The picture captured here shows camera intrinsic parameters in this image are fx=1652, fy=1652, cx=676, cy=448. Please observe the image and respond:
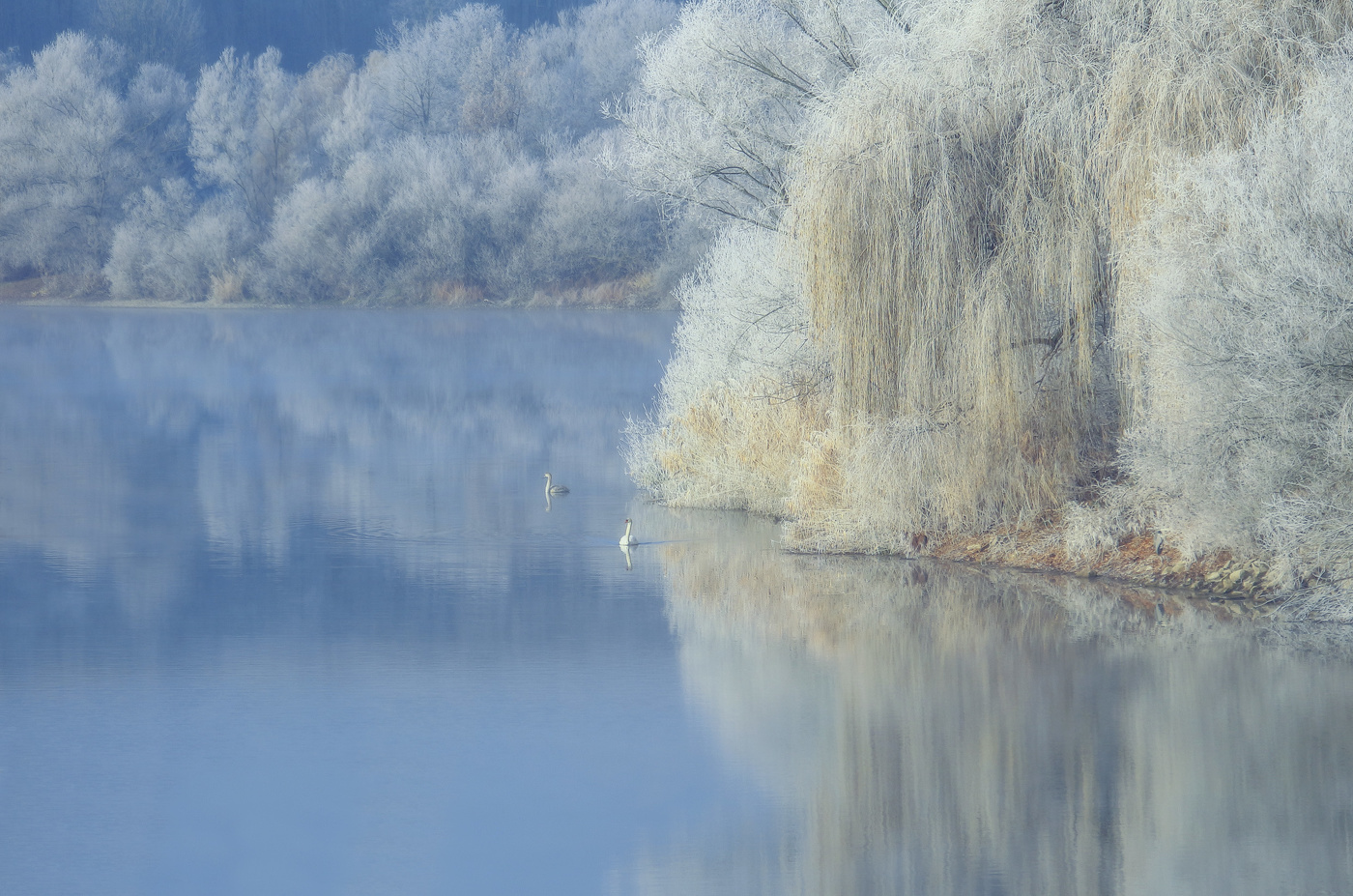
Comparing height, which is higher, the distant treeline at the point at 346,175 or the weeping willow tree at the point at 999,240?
the distant treeline at the point at 346,175

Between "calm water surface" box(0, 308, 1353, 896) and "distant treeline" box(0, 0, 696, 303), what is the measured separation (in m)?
43.8

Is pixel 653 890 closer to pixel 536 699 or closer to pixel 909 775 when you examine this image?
pixel 909 775

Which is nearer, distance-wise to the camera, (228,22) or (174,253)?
(174,253)

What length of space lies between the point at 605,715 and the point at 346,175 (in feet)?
195

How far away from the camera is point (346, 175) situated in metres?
67.4

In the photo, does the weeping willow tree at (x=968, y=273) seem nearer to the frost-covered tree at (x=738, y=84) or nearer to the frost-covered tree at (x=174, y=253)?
the frost-covered tree at (x=738, y=84)

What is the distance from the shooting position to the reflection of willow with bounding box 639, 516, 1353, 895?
8.05 m

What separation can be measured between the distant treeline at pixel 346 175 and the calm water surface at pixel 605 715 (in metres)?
43.8

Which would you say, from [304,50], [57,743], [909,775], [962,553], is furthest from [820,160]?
[304,50]

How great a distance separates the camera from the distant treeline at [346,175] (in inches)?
2562

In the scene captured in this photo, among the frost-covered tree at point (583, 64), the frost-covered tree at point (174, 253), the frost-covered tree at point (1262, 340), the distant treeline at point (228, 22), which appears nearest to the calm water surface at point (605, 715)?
the frost-covered tree at point (1262, 340)

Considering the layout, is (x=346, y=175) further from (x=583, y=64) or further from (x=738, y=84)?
(x=738, y=84)

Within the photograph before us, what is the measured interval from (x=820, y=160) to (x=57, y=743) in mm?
8783

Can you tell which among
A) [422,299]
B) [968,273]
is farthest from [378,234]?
[968,273]
